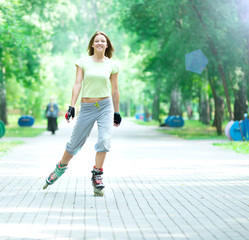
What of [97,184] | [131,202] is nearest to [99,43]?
[97,184]

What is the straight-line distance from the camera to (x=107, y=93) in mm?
7238

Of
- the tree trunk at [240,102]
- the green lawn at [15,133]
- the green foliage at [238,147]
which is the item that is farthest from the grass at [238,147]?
the green lawn at [15,133]

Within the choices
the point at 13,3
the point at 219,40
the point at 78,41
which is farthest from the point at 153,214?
the point at 78,41

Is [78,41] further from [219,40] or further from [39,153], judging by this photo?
[39,153]

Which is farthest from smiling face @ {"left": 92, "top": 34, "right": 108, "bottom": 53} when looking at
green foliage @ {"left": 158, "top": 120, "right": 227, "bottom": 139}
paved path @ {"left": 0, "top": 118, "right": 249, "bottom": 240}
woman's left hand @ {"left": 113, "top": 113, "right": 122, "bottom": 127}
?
green foliage @ {"left": 158, "top": 120, "right": 227, "bottom": 139}

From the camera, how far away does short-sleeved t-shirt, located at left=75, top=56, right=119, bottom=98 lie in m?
7.16

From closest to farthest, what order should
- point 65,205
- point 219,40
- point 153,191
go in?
point 65,205 → point 153,191 → point 219,40

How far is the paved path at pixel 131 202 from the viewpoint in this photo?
5145mm

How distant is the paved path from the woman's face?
194 centimetres

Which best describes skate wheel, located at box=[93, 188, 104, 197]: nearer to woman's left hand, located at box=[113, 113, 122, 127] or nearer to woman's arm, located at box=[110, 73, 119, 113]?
woman's left hand, located at box=[113, 113, 122, 127]

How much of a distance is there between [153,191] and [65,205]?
167cm

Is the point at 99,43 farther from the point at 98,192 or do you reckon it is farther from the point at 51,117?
the point at 51,117

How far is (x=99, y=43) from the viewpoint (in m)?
7.29

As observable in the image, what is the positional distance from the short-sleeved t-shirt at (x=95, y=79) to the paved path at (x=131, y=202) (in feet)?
4.44
